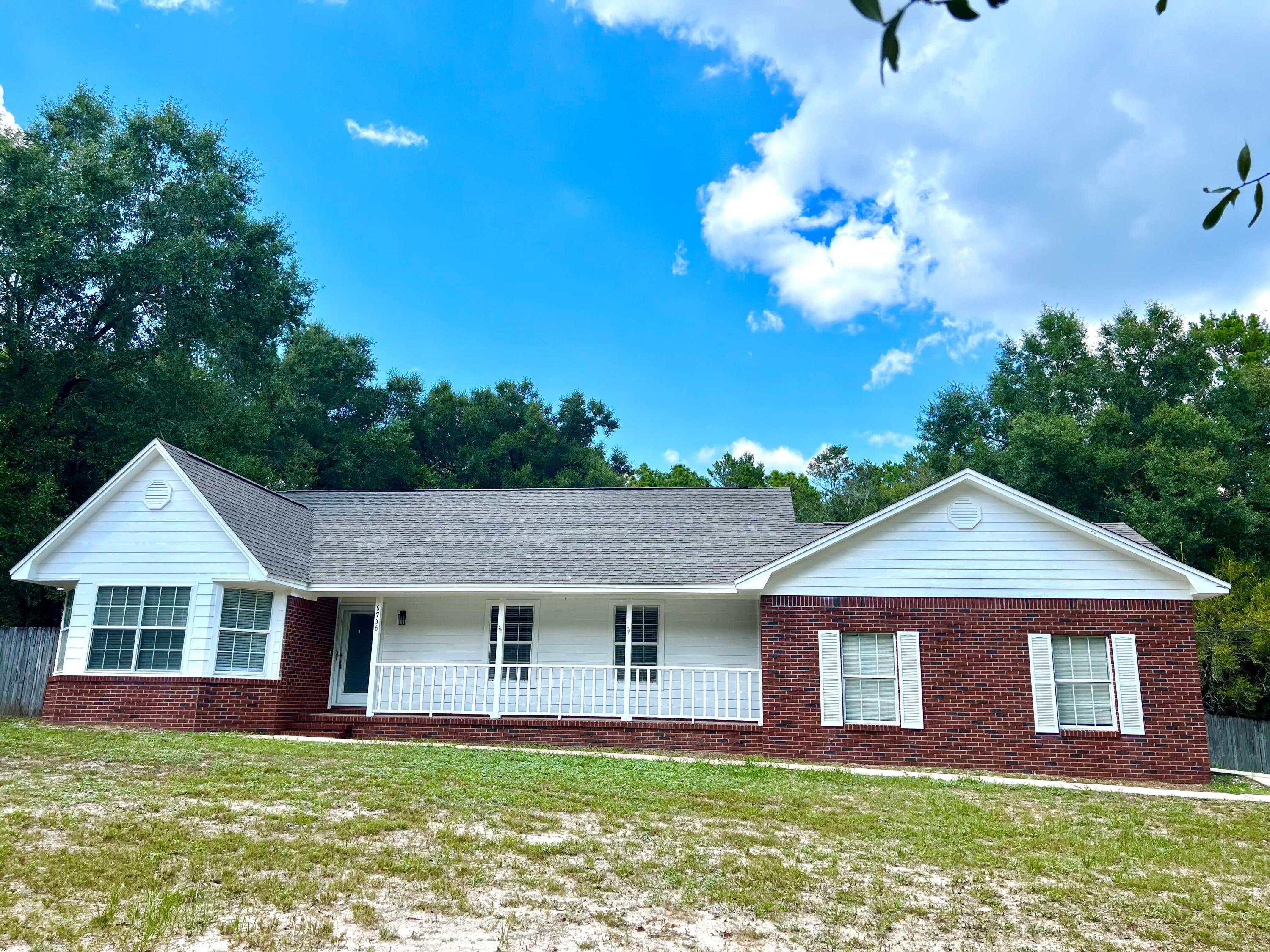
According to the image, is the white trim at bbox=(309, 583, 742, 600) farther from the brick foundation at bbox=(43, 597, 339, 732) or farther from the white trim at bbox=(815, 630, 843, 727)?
the white trim at bbox=(815, 630, 843, 727)

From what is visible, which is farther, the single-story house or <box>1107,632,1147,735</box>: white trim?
the single-story house

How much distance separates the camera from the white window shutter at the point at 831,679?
13.6 metres

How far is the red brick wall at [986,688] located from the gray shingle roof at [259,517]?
27.5ft

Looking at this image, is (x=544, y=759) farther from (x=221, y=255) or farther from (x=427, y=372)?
(x=427, y=372)

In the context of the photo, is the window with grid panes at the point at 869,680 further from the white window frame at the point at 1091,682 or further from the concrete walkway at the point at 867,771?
the white window frame at the point at 1091,682

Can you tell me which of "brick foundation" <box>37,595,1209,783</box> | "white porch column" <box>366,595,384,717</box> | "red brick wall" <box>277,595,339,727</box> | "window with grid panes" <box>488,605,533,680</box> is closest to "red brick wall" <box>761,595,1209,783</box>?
"brick foundation" <box>37,595,1209,783</box>

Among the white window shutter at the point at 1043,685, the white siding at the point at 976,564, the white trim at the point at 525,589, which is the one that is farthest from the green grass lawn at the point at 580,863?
the white trim at the point at 525,589

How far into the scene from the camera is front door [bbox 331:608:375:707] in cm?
1700

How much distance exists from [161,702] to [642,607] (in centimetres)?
810

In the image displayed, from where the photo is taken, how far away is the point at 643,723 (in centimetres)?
1455

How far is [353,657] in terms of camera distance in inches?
679

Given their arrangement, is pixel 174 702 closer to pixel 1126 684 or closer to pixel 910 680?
pixel 910 680

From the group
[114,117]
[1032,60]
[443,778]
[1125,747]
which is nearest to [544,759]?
[443,778]

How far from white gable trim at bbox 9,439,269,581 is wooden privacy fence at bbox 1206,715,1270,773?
19823 millimetres
